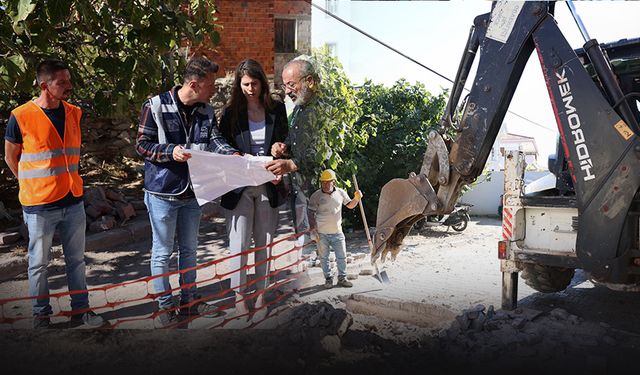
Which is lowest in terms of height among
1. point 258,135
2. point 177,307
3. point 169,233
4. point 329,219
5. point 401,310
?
point 401,310

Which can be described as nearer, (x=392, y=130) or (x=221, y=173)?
(x=221, y=173)

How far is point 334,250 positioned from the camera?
4934 millimetres

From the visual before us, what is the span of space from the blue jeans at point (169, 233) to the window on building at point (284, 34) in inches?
85.3

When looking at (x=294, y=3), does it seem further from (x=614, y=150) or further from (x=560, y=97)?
(x=614, y=150)

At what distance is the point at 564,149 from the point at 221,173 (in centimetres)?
233

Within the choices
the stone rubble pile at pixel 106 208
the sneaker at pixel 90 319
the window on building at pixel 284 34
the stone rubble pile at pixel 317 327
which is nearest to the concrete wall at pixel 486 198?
the window on building at pixel 284 34

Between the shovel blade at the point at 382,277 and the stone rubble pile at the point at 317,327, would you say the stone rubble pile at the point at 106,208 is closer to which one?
the shovel blade at the point at 382,277

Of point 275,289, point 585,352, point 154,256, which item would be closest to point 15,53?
point 154,256

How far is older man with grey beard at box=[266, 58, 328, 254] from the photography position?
379 cm

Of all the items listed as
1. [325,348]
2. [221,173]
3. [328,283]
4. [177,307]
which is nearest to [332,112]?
[328,283]

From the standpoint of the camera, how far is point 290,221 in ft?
17.5

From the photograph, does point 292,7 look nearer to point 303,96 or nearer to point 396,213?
point 303,96

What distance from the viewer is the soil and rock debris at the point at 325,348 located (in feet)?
10.7

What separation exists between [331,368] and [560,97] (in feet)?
Result: 7.41
